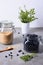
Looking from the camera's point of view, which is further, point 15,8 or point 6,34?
point 15,8

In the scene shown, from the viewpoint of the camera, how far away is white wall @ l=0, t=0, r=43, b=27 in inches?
46.8

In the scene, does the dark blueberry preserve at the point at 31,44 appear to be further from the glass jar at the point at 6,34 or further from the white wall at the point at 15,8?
the white wall at the point at 15,8

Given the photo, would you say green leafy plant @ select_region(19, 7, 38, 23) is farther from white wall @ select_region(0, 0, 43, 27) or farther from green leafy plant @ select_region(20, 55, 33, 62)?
green leafy plant @ select_region(20, 55, 33, 62)

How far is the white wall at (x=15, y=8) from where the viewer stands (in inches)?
46.8

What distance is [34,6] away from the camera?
3.93 ft

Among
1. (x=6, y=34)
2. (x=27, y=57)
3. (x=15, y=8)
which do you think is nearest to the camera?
(x=27, y=57)

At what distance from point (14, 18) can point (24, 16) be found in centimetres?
19

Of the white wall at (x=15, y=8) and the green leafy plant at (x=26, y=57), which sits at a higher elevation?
the white wall at (x=15, y=8)

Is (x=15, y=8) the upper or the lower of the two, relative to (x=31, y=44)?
upper

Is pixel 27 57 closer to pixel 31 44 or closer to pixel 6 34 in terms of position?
pixel 31 44

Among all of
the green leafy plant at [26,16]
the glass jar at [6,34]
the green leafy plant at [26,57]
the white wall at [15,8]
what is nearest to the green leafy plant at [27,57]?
the green leafy plant at [26,57]

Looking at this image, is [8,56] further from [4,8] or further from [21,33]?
[4,8]

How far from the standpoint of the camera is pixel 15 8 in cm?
120

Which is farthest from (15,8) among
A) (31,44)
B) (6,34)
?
(31,44)
